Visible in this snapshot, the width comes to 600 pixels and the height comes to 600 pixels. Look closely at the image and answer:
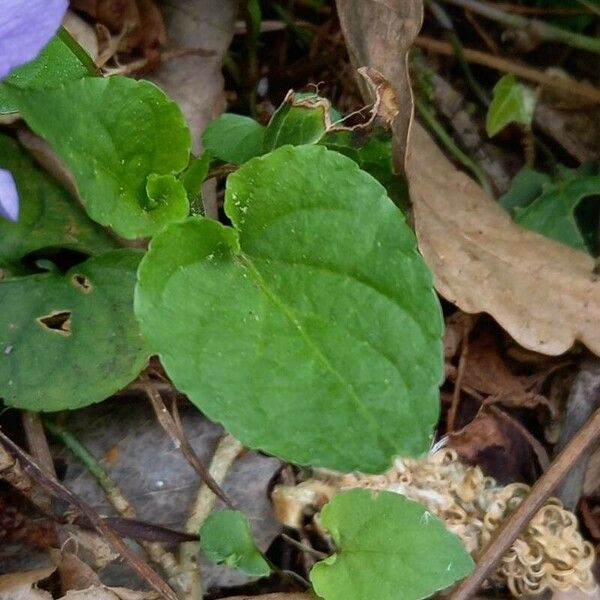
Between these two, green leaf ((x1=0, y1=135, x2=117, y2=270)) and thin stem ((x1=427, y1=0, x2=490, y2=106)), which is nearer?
green leaf ((x1=0, y1=135, x2=117, y2=270))

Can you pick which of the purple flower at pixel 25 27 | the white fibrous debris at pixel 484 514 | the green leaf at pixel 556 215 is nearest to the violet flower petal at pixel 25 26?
the purple flower at pixel 25 27

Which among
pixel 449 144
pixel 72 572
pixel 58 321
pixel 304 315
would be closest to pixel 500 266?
pixel 449 144

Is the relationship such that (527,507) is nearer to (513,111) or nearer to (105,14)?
(513,111)

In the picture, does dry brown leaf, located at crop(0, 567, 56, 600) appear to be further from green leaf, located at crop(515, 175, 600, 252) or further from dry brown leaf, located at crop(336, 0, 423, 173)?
green leaf, located at crop(515, 175, 600, 252)

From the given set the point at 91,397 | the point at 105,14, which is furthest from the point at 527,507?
the point at 105,14

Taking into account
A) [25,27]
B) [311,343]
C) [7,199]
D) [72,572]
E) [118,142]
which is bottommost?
[72,572]

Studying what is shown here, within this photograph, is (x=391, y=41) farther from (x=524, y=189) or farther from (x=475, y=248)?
(x=524, y=189)

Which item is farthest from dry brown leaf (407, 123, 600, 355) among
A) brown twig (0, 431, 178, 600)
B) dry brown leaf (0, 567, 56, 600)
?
dry brown leaf (0, 567, 56, 600)
